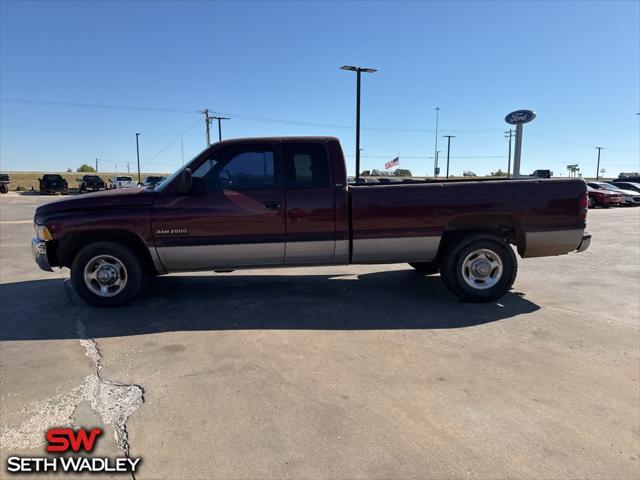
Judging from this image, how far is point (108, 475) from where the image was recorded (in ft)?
8.08

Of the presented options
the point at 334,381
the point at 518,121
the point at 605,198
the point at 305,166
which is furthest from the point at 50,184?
the point at 334,381

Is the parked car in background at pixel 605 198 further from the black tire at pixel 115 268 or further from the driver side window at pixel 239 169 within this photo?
the black tire at pixel 115 268

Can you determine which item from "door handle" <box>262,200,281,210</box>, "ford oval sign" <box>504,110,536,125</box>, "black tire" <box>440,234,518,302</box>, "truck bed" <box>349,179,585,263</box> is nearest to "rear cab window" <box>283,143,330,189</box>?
"door handle" <box>262,200,281,210</box>

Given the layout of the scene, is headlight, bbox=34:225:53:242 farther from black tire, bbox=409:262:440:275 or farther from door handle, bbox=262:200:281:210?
black tire, bbox=409:262:440:275

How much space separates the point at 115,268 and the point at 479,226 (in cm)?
453

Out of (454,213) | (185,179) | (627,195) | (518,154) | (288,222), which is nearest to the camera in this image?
(185,179)

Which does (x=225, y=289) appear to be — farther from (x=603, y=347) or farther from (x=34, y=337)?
(x=603, y=347)

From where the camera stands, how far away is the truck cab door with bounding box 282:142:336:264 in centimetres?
542

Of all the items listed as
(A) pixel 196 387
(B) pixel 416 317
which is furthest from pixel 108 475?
(B) pixel 416 317

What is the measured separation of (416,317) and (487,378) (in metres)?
1.52

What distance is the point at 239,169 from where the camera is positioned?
5445 mm

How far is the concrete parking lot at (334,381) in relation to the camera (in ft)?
8.54

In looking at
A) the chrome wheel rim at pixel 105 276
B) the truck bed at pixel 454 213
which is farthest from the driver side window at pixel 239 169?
the chrome wheel rim at pixel 105 276

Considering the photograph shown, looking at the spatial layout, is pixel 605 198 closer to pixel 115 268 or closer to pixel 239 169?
pixel 239 169
